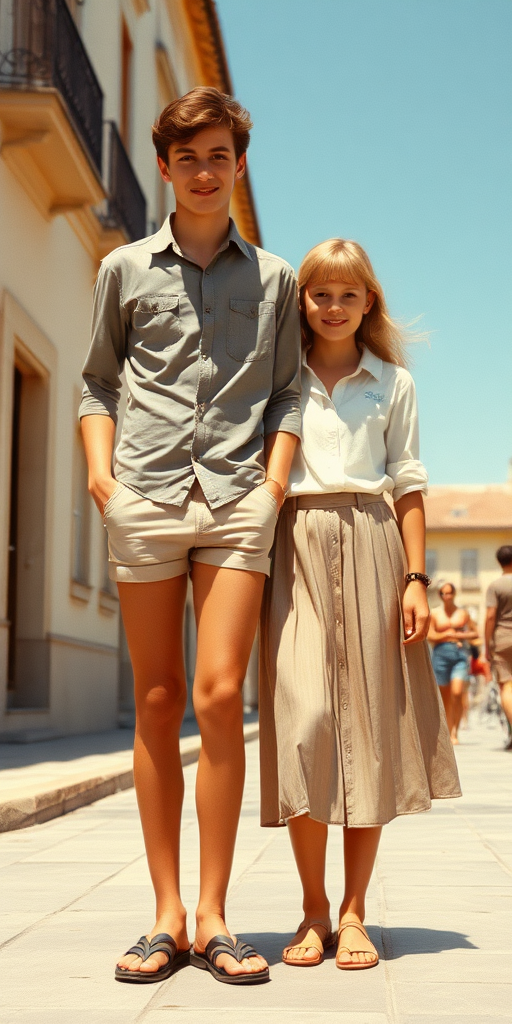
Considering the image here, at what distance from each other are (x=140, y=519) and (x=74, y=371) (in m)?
12.4

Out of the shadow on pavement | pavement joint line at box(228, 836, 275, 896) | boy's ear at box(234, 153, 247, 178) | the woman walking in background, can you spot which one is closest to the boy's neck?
boy's ear at box(234, 153, 247, 178)

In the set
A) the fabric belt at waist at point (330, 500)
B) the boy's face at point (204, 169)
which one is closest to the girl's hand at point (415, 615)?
the fabric belt at waist at point (330, 500)

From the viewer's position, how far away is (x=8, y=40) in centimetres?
1188

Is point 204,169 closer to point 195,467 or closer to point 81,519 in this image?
point 195,467

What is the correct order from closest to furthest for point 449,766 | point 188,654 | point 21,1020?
point 21,1020, point 449,766, point 188,654

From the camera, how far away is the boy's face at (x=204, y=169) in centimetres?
348

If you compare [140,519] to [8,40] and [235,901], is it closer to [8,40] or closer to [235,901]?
[235,901]

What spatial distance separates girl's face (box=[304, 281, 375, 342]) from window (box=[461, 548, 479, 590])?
76.7 metres

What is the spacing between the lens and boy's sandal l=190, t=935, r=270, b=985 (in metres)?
3.18

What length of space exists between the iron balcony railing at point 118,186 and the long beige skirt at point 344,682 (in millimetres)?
13119

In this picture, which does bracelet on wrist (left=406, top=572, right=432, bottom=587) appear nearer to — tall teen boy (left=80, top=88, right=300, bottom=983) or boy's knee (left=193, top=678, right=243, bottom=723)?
tall teen boy (left=80, top=88, right=300, bottom=983)

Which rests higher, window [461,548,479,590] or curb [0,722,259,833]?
window [461,548,479,590]

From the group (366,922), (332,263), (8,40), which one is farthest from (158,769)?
(8,40)

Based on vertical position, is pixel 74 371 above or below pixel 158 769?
above
